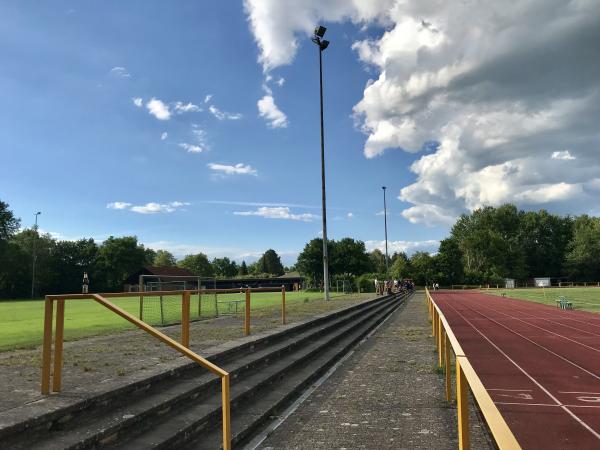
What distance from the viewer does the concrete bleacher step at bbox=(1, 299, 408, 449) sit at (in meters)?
3.89

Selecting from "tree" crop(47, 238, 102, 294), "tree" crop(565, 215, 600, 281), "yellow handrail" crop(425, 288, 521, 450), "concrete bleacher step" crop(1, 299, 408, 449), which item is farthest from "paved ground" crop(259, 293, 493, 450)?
"tree" crop(565, 215, 600, 281)

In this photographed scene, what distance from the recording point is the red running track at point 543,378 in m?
5.38

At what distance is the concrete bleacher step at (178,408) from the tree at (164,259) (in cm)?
12775

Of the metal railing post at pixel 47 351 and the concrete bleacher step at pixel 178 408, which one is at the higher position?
the metal railing post at pixel 47 351

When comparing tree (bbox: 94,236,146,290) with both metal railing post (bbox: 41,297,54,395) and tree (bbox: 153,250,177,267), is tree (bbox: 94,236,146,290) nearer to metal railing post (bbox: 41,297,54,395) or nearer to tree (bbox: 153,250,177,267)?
tree (bbox: 153,250,177,267)

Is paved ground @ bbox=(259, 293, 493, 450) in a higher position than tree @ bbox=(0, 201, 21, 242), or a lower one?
lower

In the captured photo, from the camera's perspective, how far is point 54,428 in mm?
3914

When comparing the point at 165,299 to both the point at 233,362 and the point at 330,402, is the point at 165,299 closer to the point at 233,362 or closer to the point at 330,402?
the point at 233,362

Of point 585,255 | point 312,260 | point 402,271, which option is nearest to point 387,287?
point 312,260

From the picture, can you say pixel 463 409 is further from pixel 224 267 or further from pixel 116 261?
pixel 224 267

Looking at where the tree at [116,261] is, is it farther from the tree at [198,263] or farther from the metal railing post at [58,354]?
the metal railing post at [58,354]

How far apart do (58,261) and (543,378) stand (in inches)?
2975

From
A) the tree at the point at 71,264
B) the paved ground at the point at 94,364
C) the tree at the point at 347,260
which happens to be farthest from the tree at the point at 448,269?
the paved ground at the point at 94,364

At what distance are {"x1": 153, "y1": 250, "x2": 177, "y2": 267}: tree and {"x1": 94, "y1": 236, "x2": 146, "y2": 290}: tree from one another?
4743cm
